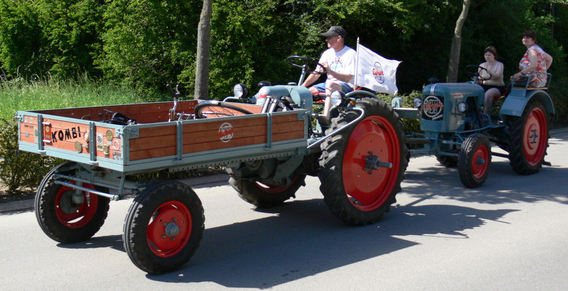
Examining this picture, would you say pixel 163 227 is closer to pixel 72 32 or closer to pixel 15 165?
pixel 15 165

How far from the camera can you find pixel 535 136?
10.7 m

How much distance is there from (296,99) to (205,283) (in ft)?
9.07

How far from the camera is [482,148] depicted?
30.3 feet

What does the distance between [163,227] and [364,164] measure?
2.80 m

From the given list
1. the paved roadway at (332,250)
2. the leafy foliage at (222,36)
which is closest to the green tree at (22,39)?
the leafy foliage at (222,36)

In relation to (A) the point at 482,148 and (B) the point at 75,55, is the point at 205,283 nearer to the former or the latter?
(A) the point at 482,148

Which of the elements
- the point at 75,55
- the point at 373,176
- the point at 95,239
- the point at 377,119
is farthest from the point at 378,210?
the point at 75,55

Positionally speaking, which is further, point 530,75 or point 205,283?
point 530,75

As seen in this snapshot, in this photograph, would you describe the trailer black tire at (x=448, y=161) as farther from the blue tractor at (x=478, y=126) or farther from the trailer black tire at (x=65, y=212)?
the trailer black tire at (x=65, y=212)

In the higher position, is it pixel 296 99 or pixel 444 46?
pixel 444 46

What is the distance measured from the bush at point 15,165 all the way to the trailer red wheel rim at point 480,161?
20.1 feet

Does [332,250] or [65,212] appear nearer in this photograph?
[65,212]

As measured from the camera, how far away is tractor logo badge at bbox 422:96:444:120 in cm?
978

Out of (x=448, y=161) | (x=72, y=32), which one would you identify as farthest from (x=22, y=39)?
(x=448, y=161)
